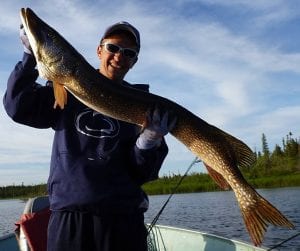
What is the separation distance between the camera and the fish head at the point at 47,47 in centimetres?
297

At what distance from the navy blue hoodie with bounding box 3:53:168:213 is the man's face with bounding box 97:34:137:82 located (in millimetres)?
338

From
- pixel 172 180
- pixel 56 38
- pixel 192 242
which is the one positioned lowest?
pixel 192 242

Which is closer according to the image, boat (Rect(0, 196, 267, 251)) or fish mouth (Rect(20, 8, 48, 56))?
fish mouth (Rect(20, 8, 48, 56))

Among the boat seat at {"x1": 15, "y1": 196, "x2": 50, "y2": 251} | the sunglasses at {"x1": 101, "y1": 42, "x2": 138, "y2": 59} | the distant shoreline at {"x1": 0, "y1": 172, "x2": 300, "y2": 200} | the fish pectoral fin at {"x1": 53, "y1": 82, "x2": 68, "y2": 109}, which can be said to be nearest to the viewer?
the fish pectoral fin at {"x1": 53, "y1": 82, "x2": 68, "y2": 109}

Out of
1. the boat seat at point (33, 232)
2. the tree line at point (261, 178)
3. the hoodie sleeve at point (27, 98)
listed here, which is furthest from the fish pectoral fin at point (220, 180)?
the tree line at point (261, 178)

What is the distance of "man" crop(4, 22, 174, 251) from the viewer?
272cm

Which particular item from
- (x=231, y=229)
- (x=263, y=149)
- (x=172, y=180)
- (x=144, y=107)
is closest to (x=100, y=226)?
(x=144, y=107)

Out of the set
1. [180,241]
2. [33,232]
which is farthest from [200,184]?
[33,232]

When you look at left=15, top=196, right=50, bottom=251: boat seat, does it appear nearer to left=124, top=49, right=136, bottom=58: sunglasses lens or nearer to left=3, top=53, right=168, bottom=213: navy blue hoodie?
left=3, top=53, right=168, bottom=213: navy blue hoodie

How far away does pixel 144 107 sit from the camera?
121 inches

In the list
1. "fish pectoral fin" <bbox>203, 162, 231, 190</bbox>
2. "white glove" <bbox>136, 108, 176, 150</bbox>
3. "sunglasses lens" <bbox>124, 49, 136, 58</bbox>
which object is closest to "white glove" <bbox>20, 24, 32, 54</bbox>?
"sunglasses lens" <bbox>124, 49, 136, 58</bbox>

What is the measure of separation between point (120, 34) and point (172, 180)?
42669 millimetres

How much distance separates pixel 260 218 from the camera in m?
2.91

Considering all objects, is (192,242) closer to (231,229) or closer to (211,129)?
(211,129)
